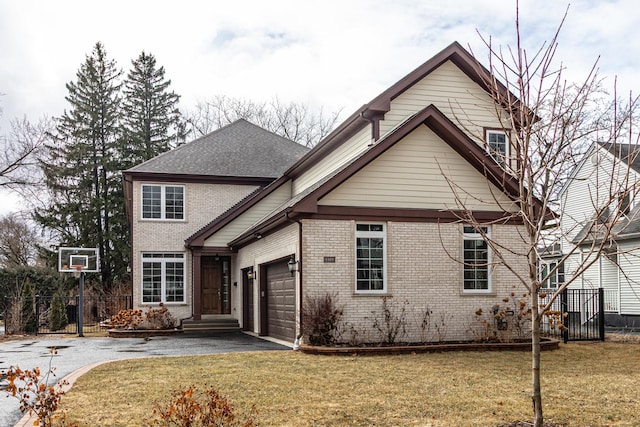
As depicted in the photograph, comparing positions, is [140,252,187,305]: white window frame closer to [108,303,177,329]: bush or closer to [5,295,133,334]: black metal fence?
[108,303,177,329]: bush

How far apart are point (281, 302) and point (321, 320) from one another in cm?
353

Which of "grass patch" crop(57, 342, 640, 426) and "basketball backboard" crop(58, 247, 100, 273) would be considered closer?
"grass patch" crop(57, 342, 640, 426)

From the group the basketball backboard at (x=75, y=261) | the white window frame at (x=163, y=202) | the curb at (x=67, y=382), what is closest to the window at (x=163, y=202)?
the white window frame at (x=163, y=202)

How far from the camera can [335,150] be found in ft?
61.7

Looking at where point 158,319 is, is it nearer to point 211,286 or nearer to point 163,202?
point 211,286

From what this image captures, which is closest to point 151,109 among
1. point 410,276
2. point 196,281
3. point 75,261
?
point 75,261

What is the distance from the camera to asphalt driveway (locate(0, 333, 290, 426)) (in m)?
13.5

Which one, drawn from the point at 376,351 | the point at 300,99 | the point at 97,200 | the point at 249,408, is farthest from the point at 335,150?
the point at 300,99

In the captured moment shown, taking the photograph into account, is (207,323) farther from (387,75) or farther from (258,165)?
(387,75)

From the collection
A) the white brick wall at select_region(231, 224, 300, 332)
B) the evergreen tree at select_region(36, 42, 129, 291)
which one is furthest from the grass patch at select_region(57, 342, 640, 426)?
the evergreen tree at select_region(36, 42, 129, 291)

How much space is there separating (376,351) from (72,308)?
Answer: 736 inches

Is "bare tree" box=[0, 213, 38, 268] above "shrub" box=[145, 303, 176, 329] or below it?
above

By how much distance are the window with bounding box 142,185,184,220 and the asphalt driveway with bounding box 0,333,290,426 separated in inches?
222

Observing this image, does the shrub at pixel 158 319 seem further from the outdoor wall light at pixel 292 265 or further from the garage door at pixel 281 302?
the outdoor wall light at pixel 292 265
